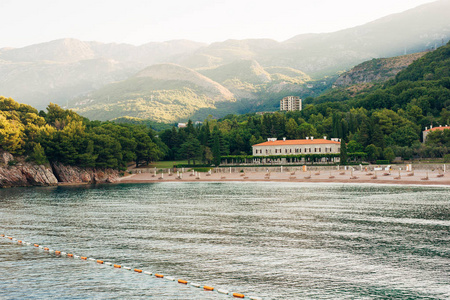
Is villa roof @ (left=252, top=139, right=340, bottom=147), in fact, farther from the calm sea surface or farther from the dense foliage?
the calm sea surface

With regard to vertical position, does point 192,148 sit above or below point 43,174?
above

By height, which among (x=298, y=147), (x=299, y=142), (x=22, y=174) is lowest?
(x=22, y=174)

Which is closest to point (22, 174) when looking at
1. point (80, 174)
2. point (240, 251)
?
point (80, 174)

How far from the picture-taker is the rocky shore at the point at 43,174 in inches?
3819

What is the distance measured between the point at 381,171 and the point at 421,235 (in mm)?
72027

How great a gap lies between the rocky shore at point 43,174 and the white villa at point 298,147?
153 feet

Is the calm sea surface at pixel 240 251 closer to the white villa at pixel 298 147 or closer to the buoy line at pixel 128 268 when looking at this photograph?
the buoy line at pixel 128 268

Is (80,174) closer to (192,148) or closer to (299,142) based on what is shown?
(192,148)

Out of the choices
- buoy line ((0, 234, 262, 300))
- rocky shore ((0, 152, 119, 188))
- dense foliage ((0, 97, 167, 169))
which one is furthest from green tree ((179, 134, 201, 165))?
buoy line ((0, 234, 262, 300))

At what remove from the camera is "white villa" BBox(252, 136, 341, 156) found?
5123 inches

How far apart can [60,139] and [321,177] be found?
203 feet

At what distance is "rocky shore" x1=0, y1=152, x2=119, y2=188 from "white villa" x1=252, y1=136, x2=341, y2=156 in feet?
153

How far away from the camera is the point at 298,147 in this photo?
133m

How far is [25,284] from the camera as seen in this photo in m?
21.7
